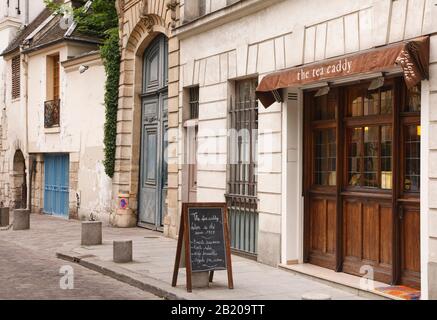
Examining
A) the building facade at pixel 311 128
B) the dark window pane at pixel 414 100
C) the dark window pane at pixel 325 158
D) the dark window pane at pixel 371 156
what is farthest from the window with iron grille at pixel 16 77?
the dark window pane at pixel 414 100

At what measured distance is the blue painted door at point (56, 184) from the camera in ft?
64.6

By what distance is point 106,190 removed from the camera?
1698 centimetres

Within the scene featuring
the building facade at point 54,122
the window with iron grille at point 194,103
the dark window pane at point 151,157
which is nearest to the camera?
the window with iron grille at point 194,103

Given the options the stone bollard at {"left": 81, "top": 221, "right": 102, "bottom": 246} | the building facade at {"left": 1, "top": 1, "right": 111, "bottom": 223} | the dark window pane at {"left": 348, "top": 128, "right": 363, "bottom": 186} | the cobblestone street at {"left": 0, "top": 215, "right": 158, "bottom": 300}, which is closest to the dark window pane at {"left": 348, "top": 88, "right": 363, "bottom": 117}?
the dark window pane at {"left": 348, "top": 128, "right": 363, "bottom": 186}

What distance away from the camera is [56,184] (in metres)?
20.4

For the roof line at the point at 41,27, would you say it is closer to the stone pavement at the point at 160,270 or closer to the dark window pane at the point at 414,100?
the stone pavement at the point at 160,270

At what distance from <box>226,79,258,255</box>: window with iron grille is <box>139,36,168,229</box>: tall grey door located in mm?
3895

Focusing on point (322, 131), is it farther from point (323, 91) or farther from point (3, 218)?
point (3, 218)

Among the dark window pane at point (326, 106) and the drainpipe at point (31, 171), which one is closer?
the dark window pane at point (326, 106)

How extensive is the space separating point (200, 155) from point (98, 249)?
8.86ft

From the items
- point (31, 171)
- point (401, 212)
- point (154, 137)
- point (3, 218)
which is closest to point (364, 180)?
point (401, 212)

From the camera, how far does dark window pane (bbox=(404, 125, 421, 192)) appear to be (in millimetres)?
7723

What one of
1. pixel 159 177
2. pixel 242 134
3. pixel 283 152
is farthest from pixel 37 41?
pixel 283 152

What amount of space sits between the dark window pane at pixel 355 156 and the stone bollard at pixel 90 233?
230 inches
